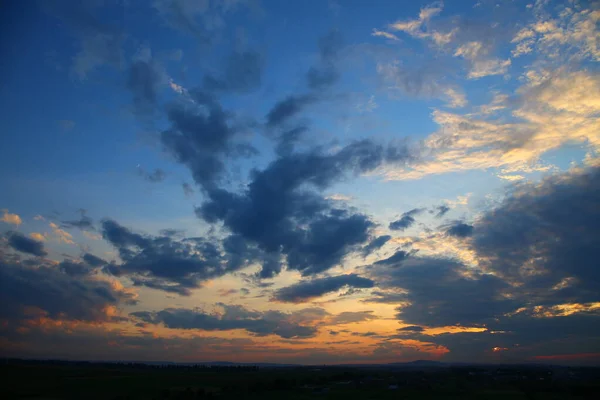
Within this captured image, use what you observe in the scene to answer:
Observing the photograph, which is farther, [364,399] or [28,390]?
[28,390]

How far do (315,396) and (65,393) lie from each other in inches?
2205

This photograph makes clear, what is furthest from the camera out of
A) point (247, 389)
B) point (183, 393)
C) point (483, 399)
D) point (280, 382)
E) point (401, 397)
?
point (280, 382)

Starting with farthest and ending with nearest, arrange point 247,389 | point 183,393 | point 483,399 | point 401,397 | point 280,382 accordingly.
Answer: point 280,382, point 247,389, point 183,393, point 401,397, point 483,399

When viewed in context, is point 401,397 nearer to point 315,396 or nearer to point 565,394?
point 315,396

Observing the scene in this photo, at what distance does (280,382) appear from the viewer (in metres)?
122

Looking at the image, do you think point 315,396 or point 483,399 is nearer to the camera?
point 483,399

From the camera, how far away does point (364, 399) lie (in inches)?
3290

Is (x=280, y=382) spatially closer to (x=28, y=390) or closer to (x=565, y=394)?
(x=28, y=390)

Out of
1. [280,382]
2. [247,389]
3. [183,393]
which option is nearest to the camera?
[183,393]

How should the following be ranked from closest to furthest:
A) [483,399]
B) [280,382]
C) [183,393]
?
[483,399] → [183,393] → [280,382]

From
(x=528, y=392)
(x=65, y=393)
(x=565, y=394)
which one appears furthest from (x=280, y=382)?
(x=565, y=394)

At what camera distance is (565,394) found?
9206 cm

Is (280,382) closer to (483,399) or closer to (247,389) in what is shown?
(247,389)

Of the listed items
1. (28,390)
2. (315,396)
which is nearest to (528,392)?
(315,396)
